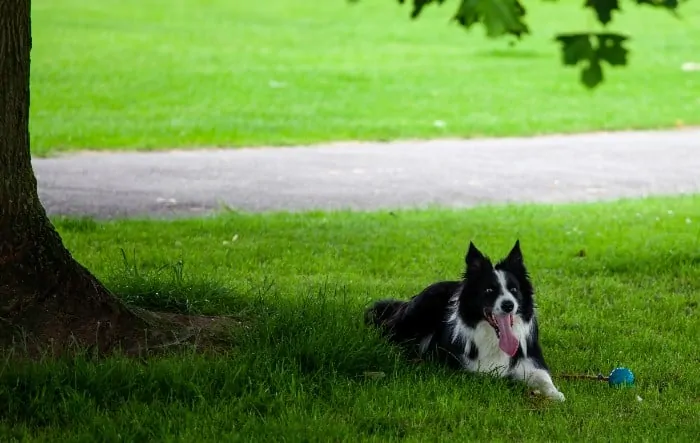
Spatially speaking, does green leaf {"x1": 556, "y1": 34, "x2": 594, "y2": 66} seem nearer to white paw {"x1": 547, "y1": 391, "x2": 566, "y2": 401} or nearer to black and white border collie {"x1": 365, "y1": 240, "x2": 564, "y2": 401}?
black and white border collie {"x1": 365, "y1": 240, "x2": 564, "y2": 401}

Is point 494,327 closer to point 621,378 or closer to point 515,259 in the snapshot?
point 515,259

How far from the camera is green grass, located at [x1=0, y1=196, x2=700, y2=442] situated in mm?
4898

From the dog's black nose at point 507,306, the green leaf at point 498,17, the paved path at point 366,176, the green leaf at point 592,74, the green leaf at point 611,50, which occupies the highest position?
the green leaf at point 498,17

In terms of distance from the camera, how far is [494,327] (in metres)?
5.72

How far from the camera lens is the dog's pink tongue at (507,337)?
563 cm

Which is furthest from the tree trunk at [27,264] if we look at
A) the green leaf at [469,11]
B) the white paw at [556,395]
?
the green leaf at [469,11]

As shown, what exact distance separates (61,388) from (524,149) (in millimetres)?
11002

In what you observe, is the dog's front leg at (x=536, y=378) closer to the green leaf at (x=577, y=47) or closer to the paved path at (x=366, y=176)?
the green leaf at (x=577, y=47)

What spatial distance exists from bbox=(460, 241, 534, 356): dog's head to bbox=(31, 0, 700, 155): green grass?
591 centimetres

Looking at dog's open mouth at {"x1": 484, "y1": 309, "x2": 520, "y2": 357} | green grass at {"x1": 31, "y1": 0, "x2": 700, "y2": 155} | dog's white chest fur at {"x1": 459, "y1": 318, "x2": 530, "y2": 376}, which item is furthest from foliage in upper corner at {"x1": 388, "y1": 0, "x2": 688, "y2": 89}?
green grass at {"x1": 31, "y1": 0, "x2": 700, "y2": 155}

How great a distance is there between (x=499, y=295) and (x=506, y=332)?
0.62ft

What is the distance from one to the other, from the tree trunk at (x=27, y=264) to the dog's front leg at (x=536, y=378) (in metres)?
1.87

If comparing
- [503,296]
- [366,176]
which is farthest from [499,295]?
[366,176]

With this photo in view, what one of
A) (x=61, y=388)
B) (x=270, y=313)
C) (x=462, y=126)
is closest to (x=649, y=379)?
(x=270, y=313)
